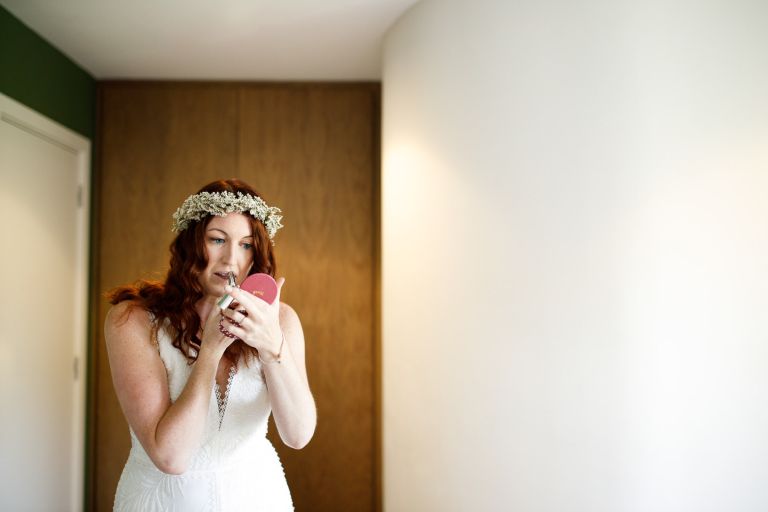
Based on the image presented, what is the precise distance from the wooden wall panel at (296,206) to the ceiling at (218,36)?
0.18 metres

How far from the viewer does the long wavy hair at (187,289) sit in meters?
1.50

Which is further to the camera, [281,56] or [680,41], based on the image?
[281,56]

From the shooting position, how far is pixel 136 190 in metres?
3.42

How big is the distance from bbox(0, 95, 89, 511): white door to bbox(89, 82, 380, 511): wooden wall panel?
187 millimetres

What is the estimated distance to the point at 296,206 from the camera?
3445 millimetres

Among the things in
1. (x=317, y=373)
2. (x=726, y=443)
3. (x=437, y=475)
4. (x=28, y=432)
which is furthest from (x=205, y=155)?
(x=726, y=443)

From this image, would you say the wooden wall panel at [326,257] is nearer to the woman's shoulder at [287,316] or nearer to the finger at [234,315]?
the woman's shoulder at [287,316]

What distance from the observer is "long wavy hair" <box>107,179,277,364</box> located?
1497mm

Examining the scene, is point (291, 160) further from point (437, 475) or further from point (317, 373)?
point (437, 475)

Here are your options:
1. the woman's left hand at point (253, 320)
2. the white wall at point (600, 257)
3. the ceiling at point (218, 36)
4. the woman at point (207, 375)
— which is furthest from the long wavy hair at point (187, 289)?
the ceiling at point (218, 36)

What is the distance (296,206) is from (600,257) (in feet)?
6.62

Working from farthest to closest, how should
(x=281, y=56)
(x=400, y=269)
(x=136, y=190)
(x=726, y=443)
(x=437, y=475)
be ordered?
(x=136, y=190) < (x=281, y=56) < (x=400, y=269) < (x=437, y=475) < (x=726, y=443)

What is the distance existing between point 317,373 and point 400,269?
3.70ft

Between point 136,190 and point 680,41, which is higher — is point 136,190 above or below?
below
